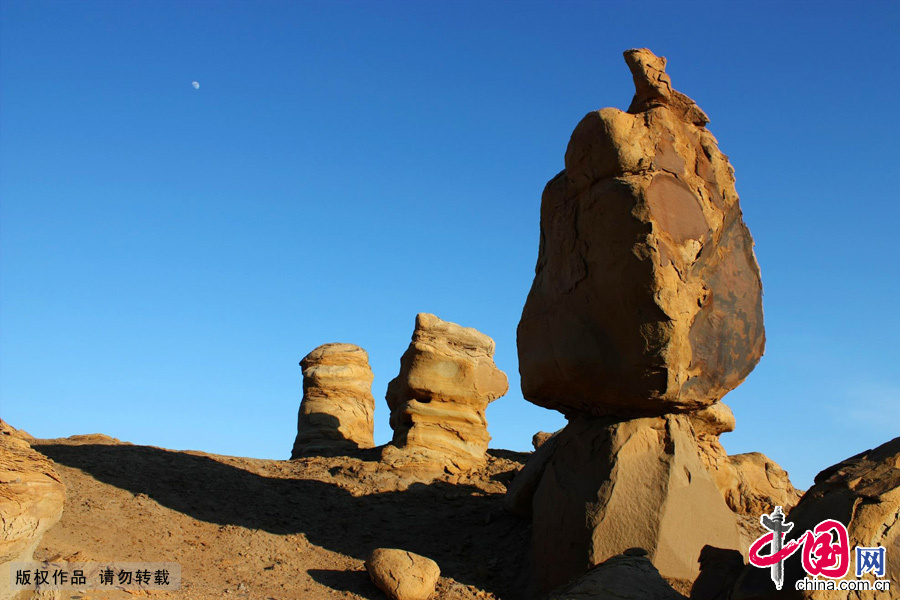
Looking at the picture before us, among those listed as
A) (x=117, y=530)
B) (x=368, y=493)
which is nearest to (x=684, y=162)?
(x=368, y=493)

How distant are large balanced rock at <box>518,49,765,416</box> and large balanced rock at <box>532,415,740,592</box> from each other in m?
0.26

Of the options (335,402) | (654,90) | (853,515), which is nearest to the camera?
(853,515)

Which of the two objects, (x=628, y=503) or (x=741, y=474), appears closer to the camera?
(x=628, y=503)

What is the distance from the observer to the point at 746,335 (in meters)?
6.48

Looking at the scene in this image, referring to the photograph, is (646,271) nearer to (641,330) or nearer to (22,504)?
(641,330)

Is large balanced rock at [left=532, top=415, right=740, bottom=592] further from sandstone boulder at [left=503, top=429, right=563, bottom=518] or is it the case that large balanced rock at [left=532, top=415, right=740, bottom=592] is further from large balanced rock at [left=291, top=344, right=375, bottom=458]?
large balanced rock at [left=291, top=344, right=375, bottom=458]

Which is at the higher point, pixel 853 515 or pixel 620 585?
pixel 853 515

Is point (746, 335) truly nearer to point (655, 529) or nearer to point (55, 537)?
point (655, 529)

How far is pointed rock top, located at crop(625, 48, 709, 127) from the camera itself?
6582 millimetres

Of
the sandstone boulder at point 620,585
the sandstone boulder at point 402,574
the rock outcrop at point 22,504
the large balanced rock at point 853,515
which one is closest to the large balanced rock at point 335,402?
the sandstone boulder at point 402,574

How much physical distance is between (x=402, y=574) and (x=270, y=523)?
187cm

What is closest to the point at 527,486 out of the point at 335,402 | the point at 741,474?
the point at 741,474

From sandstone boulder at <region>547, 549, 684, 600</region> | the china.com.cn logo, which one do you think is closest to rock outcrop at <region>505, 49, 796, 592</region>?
sandstone boulder at <region>547, 549, 684, 600</region>

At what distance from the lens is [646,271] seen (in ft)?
19.1
